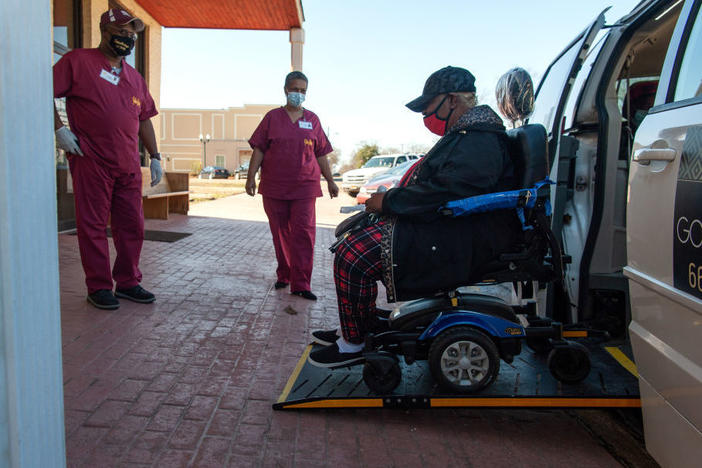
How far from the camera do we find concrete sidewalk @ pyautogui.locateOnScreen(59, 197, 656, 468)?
7.35 feet

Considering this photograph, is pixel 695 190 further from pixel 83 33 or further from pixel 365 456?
pixel 83 33

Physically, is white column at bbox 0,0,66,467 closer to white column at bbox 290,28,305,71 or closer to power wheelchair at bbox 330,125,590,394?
power wheelchair at bbox 330,125,590,394

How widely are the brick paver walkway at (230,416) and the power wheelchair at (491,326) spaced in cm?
24

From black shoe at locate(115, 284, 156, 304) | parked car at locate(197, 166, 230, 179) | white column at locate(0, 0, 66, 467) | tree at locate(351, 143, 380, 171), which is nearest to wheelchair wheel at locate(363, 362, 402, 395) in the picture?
white column at locate(0, 0, 66, 467)

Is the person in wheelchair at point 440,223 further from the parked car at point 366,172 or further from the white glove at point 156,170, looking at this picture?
the parked car at point 366,172

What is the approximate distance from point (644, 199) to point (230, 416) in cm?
202

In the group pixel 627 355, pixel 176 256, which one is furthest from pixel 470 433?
pixel 176 256

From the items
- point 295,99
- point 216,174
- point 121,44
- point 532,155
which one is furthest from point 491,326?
point 216,174

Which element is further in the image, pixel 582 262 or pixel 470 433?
pixel 582 262

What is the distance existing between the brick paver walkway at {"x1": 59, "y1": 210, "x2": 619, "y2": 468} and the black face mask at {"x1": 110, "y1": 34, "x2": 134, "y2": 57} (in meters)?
1.94

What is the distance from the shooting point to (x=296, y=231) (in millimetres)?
4938

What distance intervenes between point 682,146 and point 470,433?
150 cm

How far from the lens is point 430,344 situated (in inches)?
105

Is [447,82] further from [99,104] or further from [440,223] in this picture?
[99,104]
